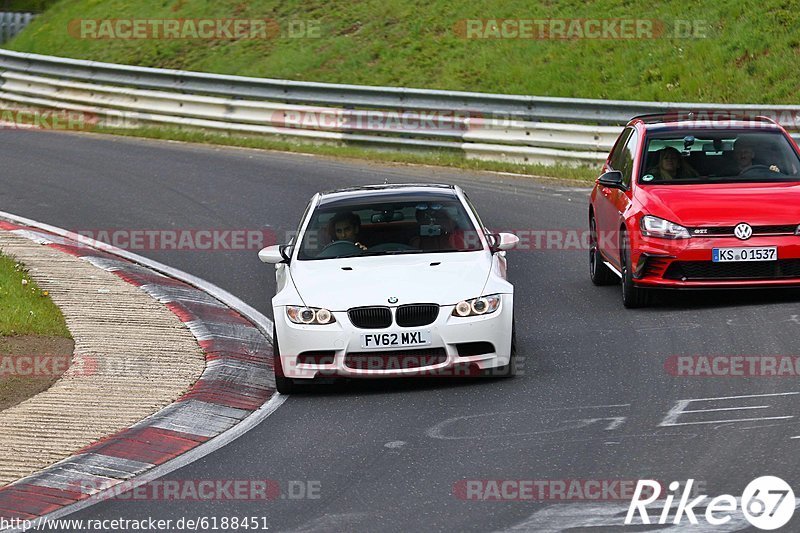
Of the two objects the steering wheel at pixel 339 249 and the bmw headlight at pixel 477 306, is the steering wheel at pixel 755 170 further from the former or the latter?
the steering wheel at pixel 339 249

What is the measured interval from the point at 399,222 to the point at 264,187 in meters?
9.19

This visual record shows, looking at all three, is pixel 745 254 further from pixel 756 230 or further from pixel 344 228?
pixel 344 228

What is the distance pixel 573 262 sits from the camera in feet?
50.9

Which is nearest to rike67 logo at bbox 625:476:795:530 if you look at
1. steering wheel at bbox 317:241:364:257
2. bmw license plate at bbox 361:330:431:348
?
bmw license plate at bbox 361:330:431:348

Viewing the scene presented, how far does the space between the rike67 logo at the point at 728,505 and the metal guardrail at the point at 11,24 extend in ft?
112

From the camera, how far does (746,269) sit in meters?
12.0

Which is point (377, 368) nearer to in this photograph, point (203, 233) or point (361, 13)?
point (203, 233)

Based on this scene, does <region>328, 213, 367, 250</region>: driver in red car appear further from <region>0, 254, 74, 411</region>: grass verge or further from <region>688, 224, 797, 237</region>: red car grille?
<region>688, 224, 797, 237</region>: red car grille

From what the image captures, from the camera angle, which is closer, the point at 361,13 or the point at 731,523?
the point at 731,523

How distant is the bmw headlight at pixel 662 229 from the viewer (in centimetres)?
1212

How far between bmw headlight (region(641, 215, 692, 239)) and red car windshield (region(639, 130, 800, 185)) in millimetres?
714

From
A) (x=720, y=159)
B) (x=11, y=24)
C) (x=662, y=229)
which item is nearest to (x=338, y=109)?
(x=720, y=159)

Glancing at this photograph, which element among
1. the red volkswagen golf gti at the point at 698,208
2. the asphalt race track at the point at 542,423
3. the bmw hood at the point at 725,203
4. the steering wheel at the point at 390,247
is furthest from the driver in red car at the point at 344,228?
the bmw hood at the point at 725,203

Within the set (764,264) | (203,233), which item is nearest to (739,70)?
(203,233)
